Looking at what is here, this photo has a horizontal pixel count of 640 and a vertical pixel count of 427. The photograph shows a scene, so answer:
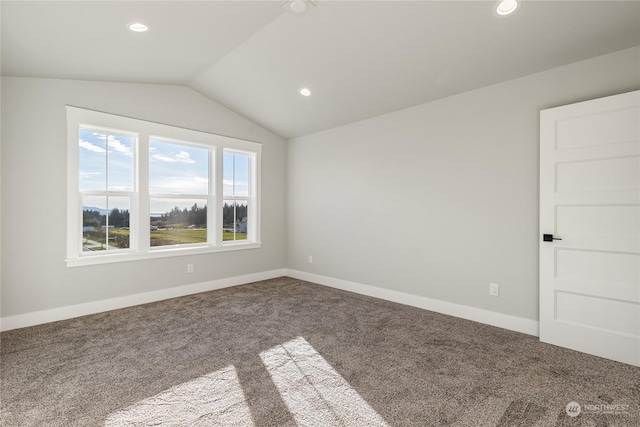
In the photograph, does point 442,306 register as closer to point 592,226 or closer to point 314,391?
point 592,226

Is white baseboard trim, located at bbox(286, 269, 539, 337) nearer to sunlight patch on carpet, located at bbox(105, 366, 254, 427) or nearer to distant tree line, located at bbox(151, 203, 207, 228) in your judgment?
distant tree line, located at bbox(151, 203, 207, 228)

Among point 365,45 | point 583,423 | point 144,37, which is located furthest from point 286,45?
point 583,423

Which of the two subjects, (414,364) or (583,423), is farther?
(414,364)

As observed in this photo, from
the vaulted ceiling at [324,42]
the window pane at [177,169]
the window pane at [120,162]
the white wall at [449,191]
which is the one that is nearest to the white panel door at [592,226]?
the white wall at [449,191]

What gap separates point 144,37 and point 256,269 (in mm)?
3553

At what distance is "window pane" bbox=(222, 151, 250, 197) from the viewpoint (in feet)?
16.3

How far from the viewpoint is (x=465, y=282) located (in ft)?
11.5

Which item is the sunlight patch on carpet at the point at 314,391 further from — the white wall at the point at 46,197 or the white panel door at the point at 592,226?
the white wall at the point at 46,197

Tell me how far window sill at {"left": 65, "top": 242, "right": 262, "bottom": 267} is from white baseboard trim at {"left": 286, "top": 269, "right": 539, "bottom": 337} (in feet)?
4.44

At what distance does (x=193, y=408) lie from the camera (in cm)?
188

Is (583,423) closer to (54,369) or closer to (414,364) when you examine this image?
(414,364)

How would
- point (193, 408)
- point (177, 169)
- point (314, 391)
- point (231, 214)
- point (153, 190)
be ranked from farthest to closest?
1. point (231, 214)
2. point (177, 169)
3. point (153, 190)
4. point (314, 391)
5. point (193, 408)

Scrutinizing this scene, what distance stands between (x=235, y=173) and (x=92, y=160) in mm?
1936

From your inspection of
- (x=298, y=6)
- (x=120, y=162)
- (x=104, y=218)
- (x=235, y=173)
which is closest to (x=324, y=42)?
(x=298, y=6)
